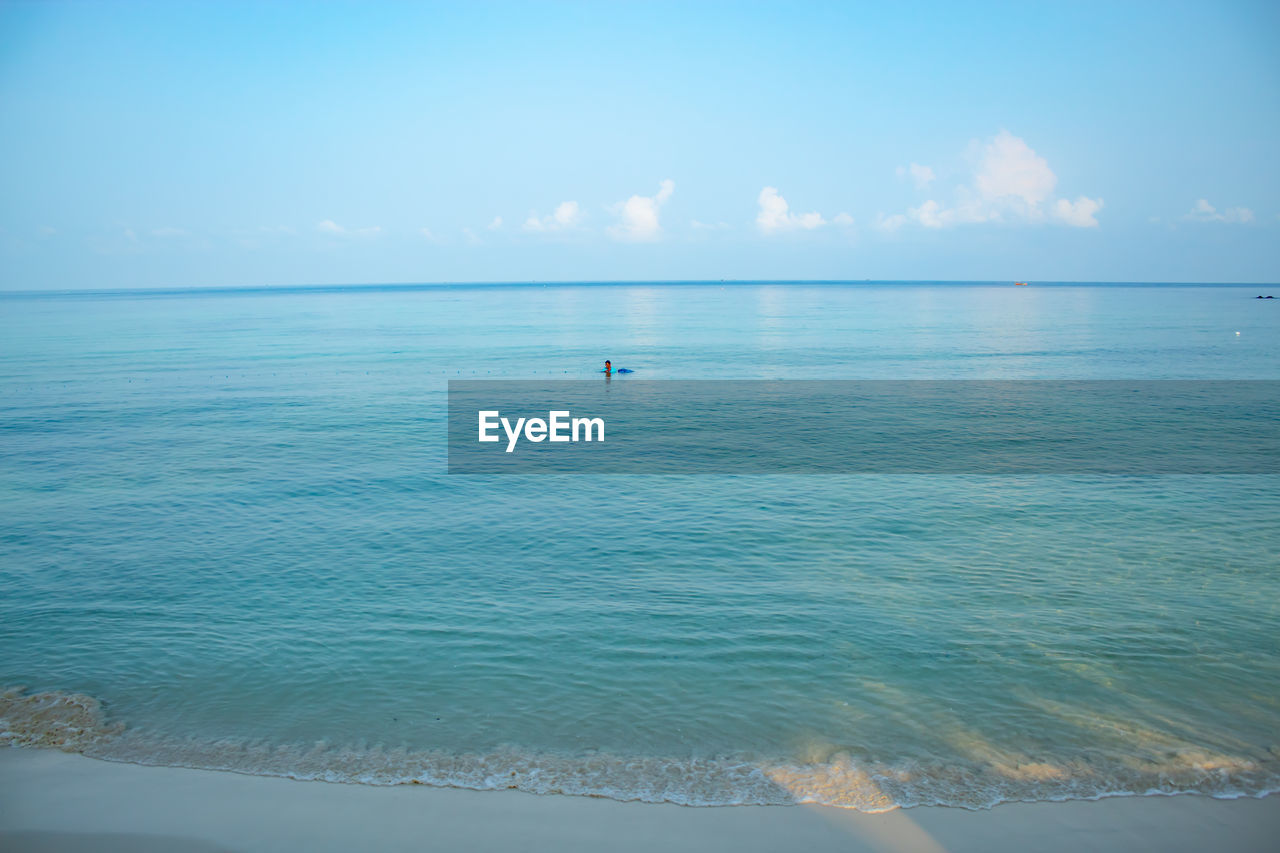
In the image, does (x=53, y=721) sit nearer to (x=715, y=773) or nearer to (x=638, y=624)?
(x=638, y=624)

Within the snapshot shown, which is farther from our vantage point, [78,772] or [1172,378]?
[1172,378]

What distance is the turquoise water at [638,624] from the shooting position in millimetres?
14375

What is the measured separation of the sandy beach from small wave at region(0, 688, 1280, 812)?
31 cm

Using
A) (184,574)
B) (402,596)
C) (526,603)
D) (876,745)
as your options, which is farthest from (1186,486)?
(184,574)

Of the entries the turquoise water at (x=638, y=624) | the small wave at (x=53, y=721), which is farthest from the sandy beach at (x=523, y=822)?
the small wave at (x=53, y=721)

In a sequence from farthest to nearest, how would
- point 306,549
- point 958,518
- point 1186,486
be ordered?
point 1186,486 → point 958,518 → point 306,549

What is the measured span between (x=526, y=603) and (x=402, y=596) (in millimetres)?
3480

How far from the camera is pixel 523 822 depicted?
12438 millimetres

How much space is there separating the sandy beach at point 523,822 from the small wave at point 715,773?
12.3 inches

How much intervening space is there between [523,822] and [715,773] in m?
3.37

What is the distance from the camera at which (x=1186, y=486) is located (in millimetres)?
32281

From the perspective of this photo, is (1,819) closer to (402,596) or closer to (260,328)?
(402,596)

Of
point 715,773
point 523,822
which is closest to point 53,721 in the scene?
point 523,822

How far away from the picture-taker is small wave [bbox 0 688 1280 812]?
13125mm
